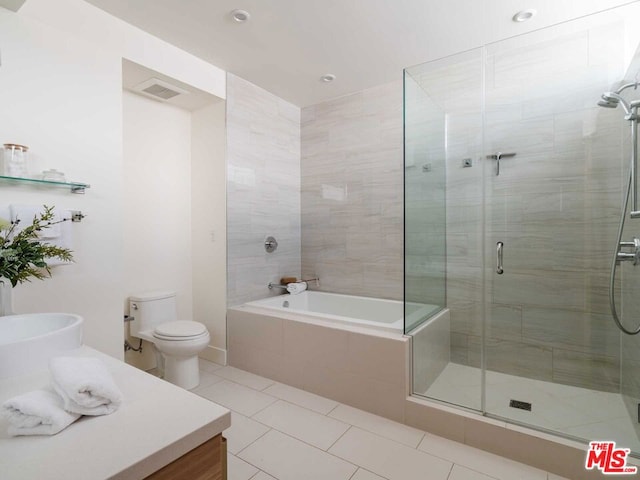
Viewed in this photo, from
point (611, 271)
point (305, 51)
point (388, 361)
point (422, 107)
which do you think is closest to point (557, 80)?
point (422, 107)

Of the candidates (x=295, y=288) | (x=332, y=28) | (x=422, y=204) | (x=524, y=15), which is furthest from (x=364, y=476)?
(x=524, y=15)

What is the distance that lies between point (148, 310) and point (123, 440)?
2.22 metres

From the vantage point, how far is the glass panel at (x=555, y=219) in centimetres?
194

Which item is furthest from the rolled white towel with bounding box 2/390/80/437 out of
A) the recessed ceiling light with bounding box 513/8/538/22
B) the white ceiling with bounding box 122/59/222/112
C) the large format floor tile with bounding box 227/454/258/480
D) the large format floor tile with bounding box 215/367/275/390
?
the recessed ceiling light with bounding box 513/8/538/22

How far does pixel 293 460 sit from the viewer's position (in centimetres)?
172

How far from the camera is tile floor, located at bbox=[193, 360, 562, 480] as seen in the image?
162 centimetres

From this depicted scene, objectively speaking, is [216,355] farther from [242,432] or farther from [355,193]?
[355,193]

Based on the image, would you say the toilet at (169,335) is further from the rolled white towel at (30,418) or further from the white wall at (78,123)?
the rolled white towel at (30,418)

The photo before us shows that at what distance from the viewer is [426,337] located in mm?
2338

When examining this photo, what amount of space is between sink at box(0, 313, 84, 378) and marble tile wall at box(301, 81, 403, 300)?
250 cm

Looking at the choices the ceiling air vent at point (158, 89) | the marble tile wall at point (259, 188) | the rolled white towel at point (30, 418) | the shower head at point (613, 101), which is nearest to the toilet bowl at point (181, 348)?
the marble tile wall at point (259, 188)

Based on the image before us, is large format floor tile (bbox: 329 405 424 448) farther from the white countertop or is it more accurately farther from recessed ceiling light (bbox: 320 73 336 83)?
recessed ceiling light (bbox: 320 73 336 83)

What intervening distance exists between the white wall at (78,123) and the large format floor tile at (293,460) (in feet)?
3.86

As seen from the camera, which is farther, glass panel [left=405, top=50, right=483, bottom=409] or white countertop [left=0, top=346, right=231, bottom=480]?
glass panel [left=405, top=50, right=483, bottom=409]
